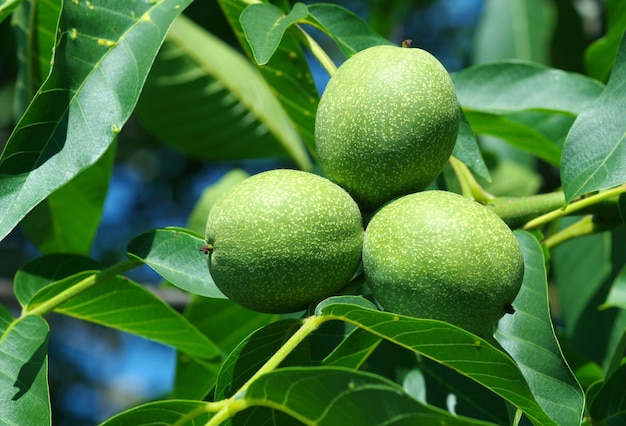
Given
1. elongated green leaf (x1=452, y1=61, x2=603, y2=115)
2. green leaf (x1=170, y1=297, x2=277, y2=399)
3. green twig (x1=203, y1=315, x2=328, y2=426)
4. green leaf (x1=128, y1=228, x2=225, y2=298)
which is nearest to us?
green twig (x1=203, y1=315, x2=328, y2=426)

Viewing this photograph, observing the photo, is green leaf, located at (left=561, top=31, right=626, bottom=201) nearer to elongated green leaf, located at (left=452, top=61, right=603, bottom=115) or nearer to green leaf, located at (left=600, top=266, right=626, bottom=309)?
green leaf, located at (left=600, top=266, right=626, bottom=309)

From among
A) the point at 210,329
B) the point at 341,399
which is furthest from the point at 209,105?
the point at 341,399

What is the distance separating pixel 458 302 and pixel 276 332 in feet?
1.01

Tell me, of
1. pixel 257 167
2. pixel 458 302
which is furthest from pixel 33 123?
pixel 257 167

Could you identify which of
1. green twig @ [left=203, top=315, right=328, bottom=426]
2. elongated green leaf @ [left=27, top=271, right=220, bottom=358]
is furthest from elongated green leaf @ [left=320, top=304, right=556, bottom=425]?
elongated green leaf @ [left=27, top=271, right=220, bottom=358]

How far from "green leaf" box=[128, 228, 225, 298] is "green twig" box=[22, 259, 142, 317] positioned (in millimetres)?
25

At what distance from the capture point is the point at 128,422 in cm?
112

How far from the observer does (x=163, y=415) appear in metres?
1.15

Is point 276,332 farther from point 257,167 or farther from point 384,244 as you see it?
point 257,167

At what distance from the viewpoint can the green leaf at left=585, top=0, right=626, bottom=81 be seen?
7.15 ft

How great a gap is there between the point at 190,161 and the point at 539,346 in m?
3.65

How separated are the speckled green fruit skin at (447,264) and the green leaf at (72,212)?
3.73ft

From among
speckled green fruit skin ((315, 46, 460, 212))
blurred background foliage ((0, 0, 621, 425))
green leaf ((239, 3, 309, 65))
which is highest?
green leaf ((239, 3, 309, 65))

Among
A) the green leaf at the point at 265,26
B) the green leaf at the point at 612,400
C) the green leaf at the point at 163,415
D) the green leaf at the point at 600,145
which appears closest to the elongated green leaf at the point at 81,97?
the green leaf at the point at 265,26
